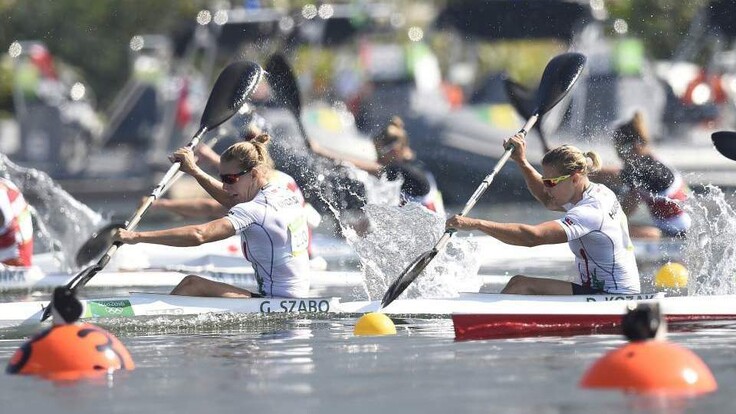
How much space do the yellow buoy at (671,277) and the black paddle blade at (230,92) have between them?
3.96 meters

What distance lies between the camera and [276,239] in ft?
37.7

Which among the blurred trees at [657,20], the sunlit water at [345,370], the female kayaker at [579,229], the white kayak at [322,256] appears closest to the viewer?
the sunlit water at [345,370]

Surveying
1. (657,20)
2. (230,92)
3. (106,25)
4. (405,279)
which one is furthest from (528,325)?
(106,25)

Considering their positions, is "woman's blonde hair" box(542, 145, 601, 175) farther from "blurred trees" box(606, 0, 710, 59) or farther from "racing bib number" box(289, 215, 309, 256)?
"blurred trees" box(606, 0, 710, 59)

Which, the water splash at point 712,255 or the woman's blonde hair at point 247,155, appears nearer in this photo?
the woman's blonde hair at point 247,155

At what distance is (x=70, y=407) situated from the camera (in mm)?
7867

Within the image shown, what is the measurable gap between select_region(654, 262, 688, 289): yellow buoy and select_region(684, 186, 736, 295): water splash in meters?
1.06

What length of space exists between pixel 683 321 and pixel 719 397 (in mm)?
3177

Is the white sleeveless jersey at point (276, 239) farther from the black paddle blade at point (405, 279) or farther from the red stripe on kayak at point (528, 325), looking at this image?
the red stripe on kayak at point (528, 325)

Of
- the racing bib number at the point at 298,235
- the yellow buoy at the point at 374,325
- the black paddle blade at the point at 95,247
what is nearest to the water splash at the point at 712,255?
the yellow buoy at the point at 374,325

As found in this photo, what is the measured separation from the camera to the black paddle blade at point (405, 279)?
11555mm

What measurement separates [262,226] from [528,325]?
205 cm

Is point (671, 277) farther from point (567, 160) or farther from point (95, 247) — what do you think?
point (95, 247)

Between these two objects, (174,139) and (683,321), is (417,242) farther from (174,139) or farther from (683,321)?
(174,139)
